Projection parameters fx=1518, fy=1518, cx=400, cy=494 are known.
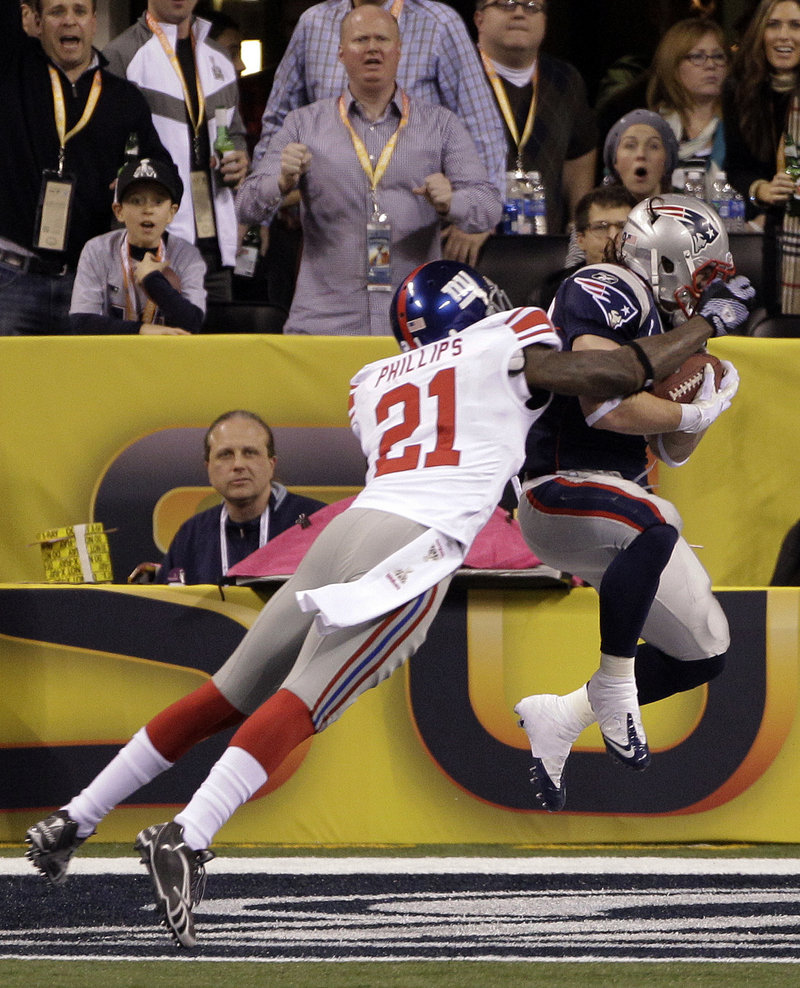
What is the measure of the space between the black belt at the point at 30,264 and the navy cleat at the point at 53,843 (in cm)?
311

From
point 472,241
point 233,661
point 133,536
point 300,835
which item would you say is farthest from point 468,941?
point 472,241

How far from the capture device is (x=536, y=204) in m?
6.94

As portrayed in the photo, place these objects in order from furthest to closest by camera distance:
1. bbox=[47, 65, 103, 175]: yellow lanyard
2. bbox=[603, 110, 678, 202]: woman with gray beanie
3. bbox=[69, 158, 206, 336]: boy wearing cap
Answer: bbox=[603, 110, 678, 202]: woman with gray beanie
bbox=[47, 65, 103, 175]: yellow lanyard
bbox=[69, 158, 206, 336]: boy wearing cap

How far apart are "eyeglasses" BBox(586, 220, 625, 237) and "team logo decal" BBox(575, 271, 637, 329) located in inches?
76.9

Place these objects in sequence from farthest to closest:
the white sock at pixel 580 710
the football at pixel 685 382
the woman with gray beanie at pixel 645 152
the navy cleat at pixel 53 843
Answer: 1. the woman with gray beanie at pixel 645 152
2. the white sock at pixel 580 710
3. the football at pixel 685 382
4. the navy cleat at pixel 53 843

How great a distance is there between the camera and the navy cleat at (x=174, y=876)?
340 cm

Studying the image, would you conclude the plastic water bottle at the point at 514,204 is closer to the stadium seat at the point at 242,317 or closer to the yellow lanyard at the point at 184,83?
the stadium seat at the point at 242,317

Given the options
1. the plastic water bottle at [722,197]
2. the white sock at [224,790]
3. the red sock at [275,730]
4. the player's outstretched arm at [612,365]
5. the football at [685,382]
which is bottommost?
the white sock at [224,790]

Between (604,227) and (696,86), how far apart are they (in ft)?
4.48

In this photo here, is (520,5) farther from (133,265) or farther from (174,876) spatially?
(174,876)

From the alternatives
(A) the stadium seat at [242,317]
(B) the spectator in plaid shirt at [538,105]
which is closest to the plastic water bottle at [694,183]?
(B) the spectator in plaid shirt at [538,105]

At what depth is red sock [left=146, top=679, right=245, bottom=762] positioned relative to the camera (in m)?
3.83

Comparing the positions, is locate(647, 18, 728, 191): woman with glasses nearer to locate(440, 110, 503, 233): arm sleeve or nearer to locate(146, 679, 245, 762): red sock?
locate(440, 110, 503, 233): arm sleeve

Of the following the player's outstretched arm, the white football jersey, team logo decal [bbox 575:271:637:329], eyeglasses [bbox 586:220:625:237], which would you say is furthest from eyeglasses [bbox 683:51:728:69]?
the white football jersey
